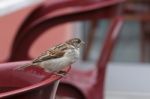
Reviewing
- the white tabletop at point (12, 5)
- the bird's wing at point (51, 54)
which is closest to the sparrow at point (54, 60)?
the bird's wing at point (51, 54)

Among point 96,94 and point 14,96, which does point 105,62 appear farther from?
point 14,96

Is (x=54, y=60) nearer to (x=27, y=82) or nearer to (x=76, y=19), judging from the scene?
(x=27, y=82)

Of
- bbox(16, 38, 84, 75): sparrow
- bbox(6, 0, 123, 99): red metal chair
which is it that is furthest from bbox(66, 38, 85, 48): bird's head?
bbox(6, 0, 123, 99): red metal chair

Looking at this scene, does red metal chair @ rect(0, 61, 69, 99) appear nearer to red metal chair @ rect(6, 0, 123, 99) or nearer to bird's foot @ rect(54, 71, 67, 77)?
bird's foot @ rect(54, 71, 67, 77)

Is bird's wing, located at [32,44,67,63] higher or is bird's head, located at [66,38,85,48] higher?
bird's head, located at [66,38,85,48]

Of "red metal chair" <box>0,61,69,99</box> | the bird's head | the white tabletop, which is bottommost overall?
"red metal chair" <box>0,61,69,99</box>

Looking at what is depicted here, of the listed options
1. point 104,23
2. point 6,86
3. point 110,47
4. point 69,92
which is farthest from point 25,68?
point 104,23

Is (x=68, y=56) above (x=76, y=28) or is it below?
below
